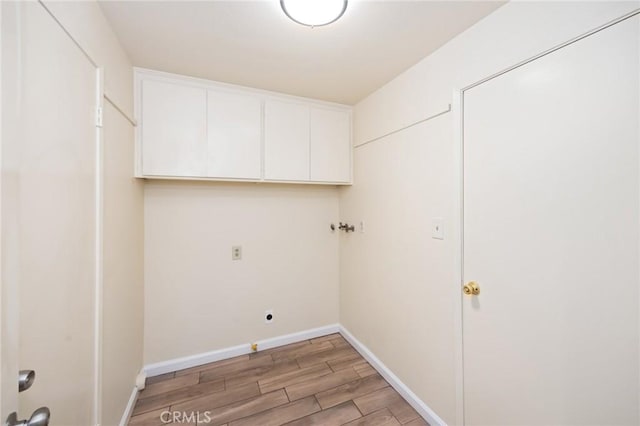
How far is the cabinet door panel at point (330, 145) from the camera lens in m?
2.33

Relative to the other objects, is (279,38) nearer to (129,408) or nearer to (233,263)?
(233,263)

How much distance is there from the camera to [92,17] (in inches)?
45.4

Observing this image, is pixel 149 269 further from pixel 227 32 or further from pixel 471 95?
pixel 471 95

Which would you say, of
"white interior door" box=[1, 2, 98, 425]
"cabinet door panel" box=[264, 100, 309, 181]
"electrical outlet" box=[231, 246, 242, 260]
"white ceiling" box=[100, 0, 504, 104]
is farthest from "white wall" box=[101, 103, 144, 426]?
"cabinet door panel" box=[264, 100, 309, 181]

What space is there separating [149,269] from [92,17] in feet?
5.43

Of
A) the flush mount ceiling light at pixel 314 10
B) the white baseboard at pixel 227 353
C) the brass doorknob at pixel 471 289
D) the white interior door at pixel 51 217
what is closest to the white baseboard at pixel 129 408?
the white baseboard at pixel 227 353

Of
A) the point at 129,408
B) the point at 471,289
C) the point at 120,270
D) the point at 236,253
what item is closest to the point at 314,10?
the point at 471,289

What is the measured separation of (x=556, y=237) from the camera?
104cm

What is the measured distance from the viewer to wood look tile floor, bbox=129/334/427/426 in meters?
1.64

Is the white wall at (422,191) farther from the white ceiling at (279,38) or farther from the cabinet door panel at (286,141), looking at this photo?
the cabinet door panel at (286,141)

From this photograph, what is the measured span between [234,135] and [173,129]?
432 millimetres

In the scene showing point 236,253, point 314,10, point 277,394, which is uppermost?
point 314,10

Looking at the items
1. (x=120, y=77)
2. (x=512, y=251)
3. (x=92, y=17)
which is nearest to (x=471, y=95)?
(x=512, y=251)

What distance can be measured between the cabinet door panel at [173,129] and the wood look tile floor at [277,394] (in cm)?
162
